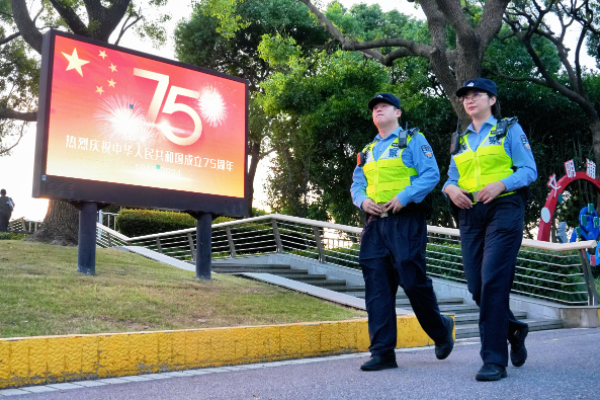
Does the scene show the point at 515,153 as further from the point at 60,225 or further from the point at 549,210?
the point at 60,225

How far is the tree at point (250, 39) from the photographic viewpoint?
27562 mm

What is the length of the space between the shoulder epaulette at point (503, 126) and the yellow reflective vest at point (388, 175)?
2.08 feet

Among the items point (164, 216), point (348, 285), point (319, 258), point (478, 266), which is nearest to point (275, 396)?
point (478, 266)

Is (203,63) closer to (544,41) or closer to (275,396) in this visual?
(544,41)

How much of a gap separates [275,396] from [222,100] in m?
6.95

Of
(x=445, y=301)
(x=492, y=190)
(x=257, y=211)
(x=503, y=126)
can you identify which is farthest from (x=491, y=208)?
(x=257, y=211)

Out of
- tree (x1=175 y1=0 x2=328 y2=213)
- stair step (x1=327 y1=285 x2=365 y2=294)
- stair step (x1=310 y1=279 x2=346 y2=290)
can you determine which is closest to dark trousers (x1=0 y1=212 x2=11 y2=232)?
tree (x1=175 y1=0 x2=328 y2=213)

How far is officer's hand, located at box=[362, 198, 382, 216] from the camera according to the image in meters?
4.70

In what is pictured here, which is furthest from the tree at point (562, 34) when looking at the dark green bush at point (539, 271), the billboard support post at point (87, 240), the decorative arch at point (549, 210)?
the billboard support post at point (87, 240)

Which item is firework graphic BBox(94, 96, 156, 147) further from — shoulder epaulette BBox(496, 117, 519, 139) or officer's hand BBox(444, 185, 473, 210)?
shoulder epaulette BBox(496, 117, 519, 139)

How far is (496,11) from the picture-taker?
14.3m

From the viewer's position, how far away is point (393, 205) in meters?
4.59

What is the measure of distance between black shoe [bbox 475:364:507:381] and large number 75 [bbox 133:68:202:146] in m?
6.39

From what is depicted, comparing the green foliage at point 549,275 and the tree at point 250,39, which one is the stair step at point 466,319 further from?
the tree at point 250,39
